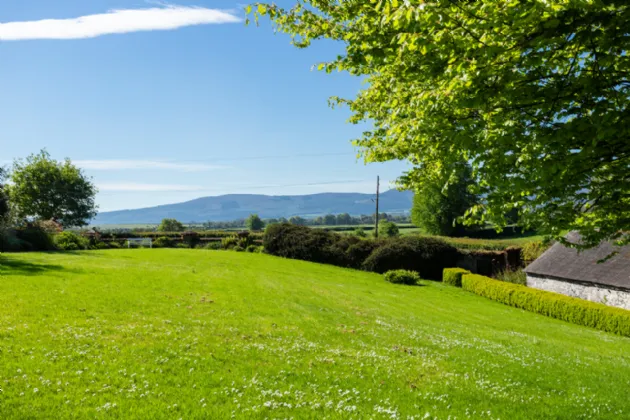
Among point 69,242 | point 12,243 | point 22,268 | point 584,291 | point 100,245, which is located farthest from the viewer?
point 100,245

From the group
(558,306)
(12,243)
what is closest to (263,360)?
(558,306)

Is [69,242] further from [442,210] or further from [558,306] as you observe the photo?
[442,210]

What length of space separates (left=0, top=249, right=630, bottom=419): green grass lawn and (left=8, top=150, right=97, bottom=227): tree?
209 ft

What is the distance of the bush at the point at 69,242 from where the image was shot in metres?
39.1

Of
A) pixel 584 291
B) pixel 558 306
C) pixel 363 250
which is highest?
pixel 363 250

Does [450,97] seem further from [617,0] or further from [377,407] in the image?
[377,407]

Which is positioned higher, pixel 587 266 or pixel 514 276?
pixel 587 266

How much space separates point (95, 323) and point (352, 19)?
10.2 metres

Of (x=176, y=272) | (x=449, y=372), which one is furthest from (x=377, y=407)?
(x=176, y=272)

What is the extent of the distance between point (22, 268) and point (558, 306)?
29462 mm

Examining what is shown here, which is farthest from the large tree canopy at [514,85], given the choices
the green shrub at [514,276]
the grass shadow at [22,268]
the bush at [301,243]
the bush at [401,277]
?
the bush at [301,243]

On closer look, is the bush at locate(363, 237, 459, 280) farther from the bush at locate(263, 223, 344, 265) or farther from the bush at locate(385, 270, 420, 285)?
the bush at locate(385, 270, 420, 285)

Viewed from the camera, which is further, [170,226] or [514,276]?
[170,226]

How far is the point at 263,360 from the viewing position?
9.82 meters
